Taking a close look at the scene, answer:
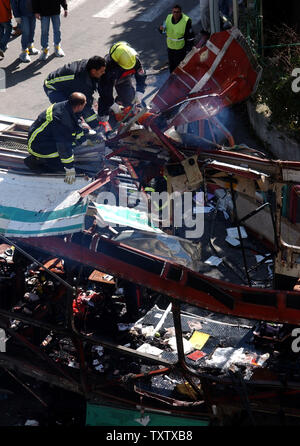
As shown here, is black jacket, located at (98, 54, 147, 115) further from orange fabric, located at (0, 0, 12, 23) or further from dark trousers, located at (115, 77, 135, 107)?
orange fabric, located at (0, 0, 12, 23)

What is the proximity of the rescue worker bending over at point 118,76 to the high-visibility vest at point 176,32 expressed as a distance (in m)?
1.83

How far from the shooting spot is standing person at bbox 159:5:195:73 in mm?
10790

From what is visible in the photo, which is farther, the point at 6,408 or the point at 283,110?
the point at 283,110

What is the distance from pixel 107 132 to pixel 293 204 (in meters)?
2.32

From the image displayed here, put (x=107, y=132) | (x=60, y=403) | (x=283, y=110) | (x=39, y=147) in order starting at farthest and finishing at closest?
(x=283, y=110)
(x=107, y=132)
(x=39, y=147)
(x=60, y=403)

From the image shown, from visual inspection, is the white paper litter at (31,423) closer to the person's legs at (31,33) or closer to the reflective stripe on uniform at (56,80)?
the reflective stripe on uniform at (56,80)

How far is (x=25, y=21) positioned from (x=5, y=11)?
0.50 meters

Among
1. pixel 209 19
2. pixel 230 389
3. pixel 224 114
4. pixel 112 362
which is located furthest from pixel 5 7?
pixel 230 389

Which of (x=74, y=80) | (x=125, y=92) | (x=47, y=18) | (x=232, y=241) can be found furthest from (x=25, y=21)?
(x=232, y=241)

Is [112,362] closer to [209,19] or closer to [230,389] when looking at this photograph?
[230,389]

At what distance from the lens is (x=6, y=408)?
6090 mm

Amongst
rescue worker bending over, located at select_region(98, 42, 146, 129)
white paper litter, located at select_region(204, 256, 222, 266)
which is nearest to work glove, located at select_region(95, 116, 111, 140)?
rescue worker bending over, located at select_region(98, 42, 146, 129)

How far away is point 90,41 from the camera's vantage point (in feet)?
Result: 43.0

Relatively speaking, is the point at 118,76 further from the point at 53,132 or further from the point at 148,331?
the point at 148,331
